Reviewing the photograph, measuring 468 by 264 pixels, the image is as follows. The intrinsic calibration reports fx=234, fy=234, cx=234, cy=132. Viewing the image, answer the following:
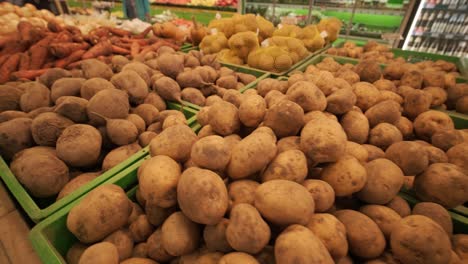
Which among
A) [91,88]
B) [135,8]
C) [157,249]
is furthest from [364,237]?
[135,8]

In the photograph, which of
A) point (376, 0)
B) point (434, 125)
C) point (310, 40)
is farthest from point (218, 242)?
point (376, 0)

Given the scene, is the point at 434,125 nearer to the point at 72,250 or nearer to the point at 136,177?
the point at 136,177

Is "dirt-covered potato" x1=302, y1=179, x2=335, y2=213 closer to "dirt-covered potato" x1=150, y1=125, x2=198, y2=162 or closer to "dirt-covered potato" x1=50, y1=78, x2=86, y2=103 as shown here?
"dirt-covered potato" x1=150, y1=125, x2=198, y2=162

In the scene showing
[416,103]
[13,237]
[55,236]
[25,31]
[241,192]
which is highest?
[25,31]

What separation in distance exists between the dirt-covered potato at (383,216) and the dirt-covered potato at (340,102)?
507 mm

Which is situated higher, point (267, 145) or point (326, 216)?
point (267, 145)

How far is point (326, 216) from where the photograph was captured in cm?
88

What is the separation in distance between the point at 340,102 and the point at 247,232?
0.85m

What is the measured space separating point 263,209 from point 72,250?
0.86m

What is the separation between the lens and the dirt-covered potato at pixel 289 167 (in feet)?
3.07

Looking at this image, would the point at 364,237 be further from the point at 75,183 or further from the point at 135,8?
the point at 135,8

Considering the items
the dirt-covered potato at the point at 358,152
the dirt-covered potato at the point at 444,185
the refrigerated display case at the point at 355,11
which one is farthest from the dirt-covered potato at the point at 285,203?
the refrigerated display case at the point at 355,11

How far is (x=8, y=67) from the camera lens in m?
2.29

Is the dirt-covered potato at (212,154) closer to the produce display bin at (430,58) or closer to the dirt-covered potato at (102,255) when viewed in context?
the dirt-covered potato at (102,255)
